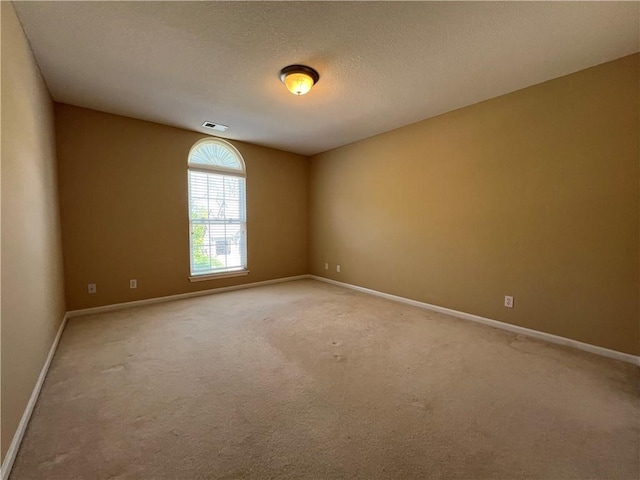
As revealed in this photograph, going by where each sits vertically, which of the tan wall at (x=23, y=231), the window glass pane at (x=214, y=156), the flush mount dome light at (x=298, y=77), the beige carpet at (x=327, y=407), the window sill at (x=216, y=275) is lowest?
the beige carpet at (x=327, y=407)

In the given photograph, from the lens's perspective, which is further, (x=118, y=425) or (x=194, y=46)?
(x=194, y=46)

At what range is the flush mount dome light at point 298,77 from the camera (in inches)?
93.3

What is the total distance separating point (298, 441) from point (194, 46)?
9.13 ft

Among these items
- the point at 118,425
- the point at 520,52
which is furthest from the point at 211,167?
the point at 520,52

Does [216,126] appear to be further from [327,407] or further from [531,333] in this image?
[531,333]

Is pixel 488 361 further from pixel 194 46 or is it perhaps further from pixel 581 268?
pixel 194 46

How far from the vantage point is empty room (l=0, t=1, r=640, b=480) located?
1.44 meters

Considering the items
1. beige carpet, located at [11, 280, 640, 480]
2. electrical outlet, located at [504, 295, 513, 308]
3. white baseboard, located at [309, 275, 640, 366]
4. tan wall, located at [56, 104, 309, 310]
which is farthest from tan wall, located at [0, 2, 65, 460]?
electrical outlet, located at [504, 295, 513, 308]

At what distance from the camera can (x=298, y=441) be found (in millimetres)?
1422

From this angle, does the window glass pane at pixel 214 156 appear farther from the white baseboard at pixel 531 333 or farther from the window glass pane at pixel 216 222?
the white baseboard at pixel 531 333

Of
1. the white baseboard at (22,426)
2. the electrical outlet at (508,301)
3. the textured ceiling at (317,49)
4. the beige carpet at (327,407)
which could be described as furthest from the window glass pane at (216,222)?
the electrical outlet at (508,301)

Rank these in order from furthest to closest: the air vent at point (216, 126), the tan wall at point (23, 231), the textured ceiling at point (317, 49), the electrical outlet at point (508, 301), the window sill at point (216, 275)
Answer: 1. the window sill at point (216, 275)
2. the air vent at point (216, 126)
3. the electrical outlet at point (508, 301)
4. the textured ceiling at point (317, 49)
5. the tan wall at point (23, 231)

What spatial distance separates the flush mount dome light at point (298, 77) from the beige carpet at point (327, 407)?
7.78 feet

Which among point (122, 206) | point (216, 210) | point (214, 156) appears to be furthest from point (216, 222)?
point (122, 206)
